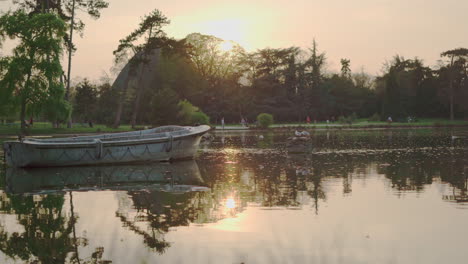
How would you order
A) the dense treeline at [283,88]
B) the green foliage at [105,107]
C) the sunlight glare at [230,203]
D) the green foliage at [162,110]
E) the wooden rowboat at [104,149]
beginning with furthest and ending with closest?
the dense treeline at [283,88] → the green foliage at [105,107] → the green foliage at [162,110] → the wooden rowboat at [104,149] → the sunlight glare at [230,203]

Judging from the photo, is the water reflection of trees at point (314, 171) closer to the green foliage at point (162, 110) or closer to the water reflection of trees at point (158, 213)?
the water reflection of trees at point (158, 213)

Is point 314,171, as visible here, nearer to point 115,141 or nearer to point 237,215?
point 115,141

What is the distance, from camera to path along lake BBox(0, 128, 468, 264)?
9469 millimetres

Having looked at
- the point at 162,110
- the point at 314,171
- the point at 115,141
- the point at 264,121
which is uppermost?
the point at 162,110

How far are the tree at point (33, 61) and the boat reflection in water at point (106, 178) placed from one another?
1761 centimetres

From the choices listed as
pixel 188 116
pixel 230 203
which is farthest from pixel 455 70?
pixel 230 203

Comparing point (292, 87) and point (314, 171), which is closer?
point (314, 171)

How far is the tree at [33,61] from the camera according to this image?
132 ft

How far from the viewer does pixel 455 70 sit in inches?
3644

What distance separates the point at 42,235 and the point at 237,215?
167 inches

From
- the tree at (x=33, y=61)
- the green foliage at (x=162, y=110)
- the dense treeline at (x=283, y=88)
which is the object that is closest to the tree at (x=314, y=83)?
the dense treeline at (x=283, y=88)

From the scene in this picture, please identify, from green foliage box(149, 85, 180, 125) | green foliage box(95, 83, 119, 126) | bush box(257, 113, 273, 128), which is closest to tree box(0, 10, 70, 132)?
green foliage box(149, 85, 180, 125)

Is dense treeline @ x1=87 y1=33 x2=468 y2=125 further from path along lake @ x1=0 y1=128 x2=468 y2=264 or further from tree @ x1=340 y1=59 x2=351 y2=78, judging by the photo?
path along lake @ x1=0 y1=128 x2=468 y2=264

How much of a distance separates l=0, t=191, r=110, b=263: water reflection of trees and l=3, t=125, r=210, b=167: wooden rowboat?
9127 mm
